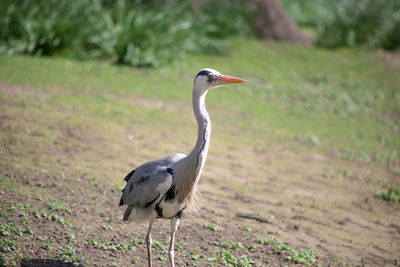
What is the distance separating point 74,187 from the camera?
5.20 meters

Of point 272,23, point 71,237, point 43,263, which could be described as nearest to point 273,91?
point 272,23

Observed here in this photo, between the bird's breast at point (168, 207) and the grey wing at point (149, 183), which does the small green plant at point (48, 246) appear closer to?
the grey wing at point (149, 183)

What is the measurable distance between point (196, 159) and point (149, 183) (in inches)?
19.4

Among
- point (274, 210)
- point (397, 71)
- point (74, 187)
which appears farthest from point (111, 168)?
point (397, 71)

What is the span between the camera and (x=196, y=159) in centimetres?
376

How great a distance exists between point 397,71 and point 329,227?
358 inches

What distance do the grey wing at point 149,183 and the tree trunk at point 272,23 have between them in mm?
11770

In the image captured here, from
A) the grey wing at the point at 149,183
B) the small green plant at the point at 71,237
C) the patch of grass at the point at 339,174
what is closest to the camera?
the grey wing at the point at 149,183

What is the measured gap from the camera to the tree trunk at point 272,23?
15.0 meters

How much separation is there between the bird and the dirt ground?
0.59m

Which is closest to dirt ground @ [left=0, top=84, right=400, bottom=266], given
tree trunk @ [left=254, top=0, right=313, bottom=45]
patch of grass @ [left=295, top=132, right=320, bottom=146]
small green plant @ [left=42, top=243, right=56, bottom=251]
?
small green plant @ [left=42, top=243, right=56, bottom=251]

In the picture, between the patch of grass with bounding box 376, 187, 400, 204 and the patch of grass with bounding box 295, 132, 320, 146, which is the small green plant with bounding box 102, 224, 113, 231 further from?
the patch of grass with bounding box 295, 132, 320, 146

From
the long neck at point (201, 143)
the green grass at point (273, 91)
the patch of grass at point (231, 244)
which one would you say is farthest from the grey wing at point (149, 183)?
the green grass at point (273, 91)

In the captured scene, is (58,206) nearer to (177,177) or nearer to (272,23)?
(177,177)
